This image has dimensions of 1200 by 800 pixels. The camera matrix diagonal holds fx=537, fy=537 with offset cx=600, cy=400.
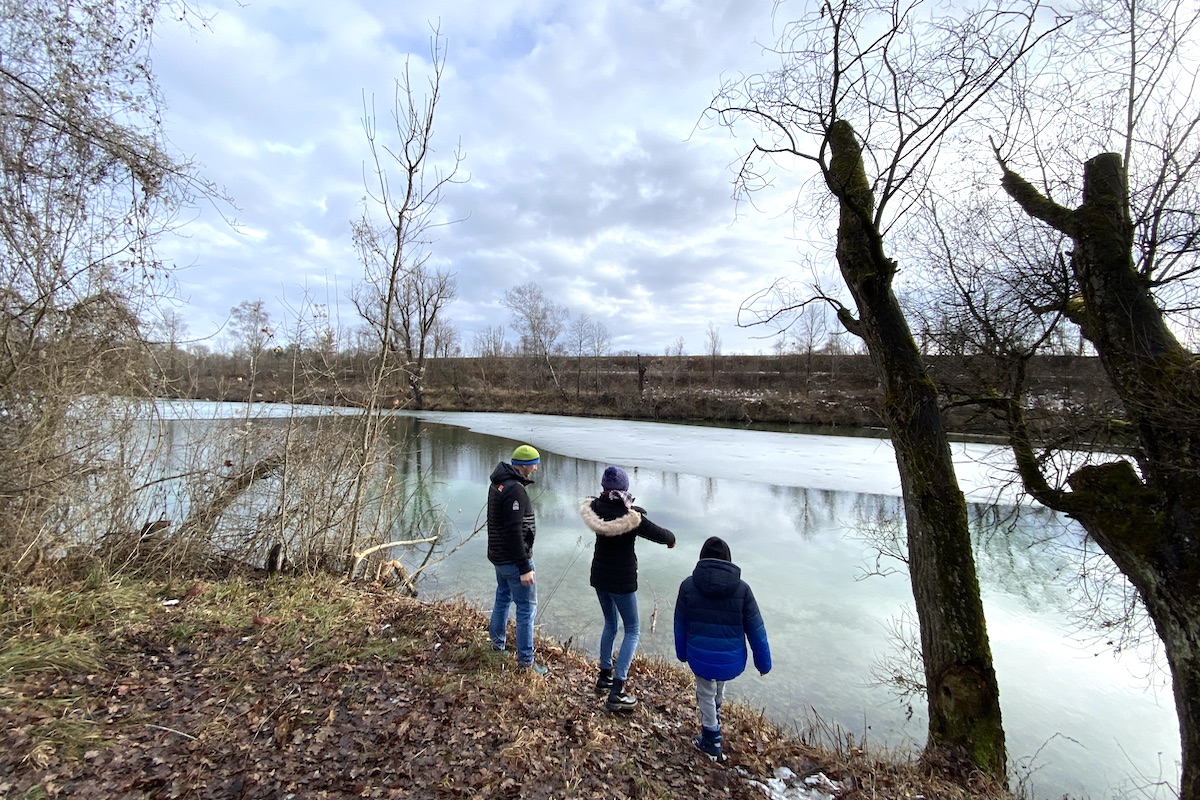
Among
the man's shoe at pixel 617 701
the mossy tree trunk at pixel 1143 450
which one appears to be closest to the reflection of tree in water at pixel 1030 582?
the mossy tree trunk at pixel 1143 450

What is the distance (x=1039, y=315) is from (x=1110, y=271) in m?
0.99

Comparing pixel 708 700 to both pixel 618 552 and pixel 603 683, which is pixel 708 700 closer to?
pixel 603 683

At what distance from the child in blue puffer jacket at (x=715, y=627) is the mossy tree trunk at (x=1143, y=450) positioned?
8.14 feet

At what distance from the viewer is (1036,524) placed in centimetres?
1016

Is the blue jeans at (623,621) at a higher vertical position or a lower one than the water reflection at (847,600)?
higher

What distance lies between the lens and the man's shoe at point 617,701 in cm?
367

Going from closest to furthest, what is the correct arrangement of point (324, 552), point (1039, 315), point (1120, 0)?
1. point (1120, 0)
2. point (1039, 315)
3. point (324, 552)

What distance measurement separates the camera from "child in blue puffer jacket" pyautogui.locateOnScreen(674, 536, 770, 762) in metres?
3.18

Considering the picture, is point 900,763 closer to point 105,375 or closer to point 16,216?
point 105,375

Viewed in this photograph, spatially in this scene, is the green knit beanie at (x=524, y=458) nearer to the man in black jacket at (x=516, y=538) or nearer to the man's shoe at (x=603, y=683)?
the man in black jacket at (x=516, y=538)

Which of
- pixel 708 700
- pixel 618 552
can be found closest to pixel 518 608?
pixel 618 552

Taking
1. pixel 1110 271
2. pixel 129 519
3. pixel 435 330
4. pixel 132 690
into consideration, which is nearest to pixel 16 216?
pixel 129 519

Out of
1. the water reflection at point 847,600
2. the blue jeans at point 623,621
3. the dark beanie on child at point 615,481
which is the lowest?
the water reflection at point 847,600

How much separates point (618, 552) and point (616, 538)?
3.8 inches
